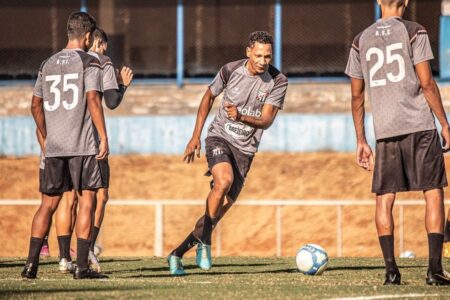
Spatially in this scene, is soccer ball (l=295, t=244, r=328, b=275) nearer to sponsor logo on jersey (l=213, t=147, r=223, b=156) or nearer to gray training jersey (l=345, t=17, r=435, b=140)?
sponsor logo on jersey (l=213, t=147, r=223, b=156)

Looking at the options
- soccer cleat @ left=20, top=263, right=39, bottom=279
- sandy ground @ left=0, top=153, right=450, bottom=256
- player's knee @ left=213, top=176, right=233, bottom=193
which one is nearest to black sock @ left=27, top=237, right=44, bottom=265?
soccer cleat @ left=20, top=263, right=39, bottom=279

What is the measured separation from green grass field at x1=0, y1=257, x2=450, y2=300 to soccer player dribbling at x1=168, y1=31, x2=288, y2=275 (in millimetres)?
807

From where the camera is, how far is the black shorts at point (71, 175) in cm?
991

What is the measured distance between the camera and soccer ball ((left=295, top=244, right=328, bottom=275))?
10789 millimetres

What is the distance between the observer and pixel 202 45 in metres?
28.1

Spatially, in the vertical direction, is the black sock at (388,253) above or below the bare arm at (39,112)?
below

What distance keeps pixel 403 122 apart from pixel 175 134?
16916 millimetres

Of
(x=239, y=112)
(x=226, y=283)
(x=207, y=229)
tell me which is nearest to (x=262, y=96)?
(x=239, y=112)

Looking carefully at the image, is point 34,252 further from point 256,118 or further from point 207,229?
point 256,118

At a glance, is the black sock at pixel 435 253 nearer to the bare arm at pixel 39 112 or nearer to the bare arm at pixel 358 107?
the bare arm at pixel 358 107

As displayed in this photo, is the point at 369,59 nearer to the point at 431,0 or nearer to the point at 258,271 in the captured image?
the point at 258,271

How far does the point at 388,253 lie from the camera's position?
9039 mm

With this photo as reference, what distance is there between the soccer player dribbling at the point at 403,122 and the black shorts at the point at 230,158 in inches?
98.0

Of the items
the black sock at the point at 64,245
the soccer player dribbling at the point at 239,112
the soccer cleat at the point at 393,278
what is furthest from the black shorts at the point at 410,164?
the black sock at the point at 64,245
